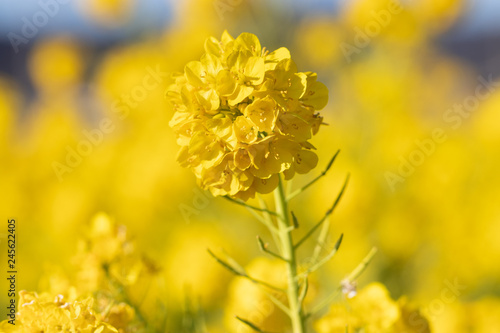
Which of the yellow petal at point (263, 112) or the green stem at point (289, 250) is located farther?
the green stem at point (289, 250)

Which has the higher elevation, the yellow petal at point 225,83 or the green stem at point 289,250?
the yellow petal at point 225,83

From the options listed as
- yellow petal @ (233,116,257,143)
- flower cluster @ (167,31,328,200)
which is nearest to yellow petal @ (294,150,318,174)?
flower cluster @ (167,31,328,200)

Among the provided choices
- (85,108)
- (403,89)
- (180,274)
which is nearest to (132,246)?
(180,274)

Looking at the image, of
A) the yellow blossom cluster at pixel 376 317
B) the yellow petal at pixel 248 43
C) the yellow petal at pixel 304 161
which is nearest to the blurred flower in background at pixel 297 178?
the yellow blossom cluster at pixel 376 317

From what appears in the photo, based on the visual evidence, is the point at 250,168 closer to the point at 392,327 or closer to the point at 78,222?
the point at 392,327

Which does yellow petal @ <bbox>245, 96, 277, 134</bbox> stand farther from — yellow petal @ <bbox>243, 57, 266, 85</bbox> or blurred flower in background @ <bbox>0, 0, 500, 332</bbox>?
blurred flower in background @ <bbox>0, 0, 500, 332</bbox>

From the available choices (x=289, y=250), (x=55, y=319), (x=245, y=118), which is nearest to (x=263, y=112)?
(x=245, y=118)

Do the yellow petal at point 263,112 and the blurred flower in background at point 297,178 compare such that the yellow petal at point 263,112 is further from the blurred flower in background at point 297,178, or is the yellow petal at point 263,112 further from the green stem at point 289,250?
the blurred flower in background at point 297,178
